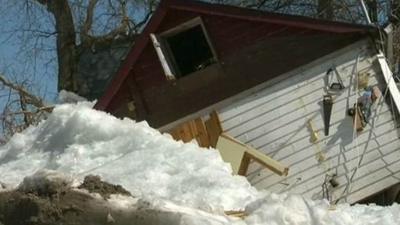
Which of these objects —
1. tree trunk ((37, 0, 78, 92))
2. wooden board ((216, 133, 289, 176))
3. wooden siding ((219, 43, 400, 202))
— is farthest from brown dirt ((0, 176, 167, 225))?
tree trunk ((37, 0, 78, 92))

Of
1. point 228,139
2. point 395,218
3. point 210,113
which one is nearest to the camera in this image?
point 395,218

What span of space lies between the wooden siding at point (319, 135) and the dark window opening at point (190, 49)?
184cm

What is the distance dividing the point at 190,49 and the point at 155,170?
675cm

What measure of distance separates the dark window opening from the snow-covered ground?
134 inches

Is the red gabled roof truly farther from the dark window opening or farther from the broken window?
the dark window opening

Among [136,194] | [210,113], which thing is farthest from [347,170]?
[136,194]

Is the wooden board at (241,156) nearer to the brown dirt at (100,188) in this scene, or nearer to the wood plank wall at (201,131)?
the wood plank wall at (201,131)

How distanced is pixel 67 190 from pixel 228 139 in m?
6.82

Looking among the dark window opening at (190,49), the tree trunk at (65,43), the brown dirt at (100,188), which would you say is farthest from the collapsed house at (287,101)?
the tree trunk at (65,43)

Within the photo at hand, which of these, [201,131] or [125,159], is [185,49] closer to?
[201,131]

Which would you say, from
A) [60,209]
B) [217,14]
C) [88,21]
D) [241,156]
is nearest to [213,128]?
[241,156]

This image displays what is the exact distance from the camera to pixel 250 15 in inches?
555

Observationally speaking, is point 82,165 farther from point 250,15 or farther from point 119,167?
point 250,15

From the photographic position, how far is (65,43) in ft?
81.8
